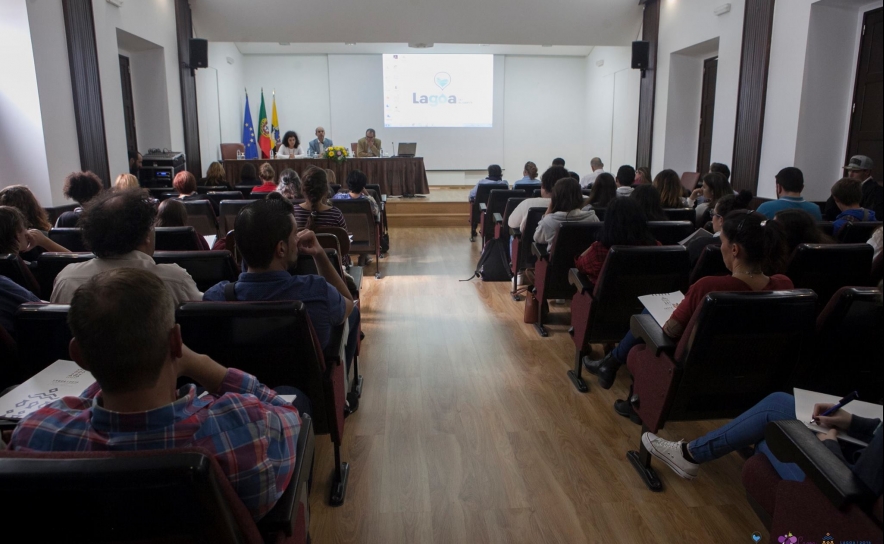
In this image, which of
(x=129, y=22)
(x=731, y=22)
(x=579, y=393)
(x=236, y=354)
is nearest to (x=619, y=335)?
(x=579, y=393)

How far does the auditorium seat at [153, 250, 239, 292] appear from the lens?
8.12 ft

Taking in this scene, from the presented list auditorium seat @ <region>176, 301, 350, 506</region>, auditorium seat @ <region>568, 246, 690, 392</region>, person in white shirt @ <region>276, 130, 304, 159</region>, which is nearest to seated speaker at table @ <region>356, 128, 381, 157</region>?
person in white shirt @ <region>276, 130, 304, 159</region>

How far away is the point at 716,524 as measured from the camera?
203cm

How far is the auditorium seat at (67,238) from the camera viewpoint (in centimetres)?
321

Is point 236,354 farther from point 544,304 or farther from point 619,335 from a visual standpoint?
point 544,304

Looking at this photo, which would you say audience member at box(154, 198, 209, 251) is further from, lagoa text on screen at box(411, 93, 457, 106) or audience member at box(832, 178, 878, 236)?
lagoa text on screen at box(411, 93, 457, 106)

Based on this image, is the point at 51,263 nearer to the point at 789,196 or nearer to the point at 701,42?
the point at 789,196

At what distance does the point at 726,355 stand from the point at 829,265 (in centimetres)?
85

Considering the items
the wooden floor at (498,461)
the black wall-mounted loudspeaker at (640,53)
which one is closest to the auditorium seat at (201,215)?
the wooden floor at (498,461)

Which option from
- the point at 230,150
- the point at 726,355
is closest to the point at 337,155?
the point at 230,150

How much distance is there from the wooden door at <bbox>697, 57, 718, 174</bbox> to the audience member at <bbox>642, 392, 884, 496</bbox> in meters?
6.74

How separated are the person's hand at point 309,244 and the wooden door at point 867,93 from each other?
5.10 m

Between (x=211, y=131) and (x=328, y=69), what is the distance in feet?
11.2

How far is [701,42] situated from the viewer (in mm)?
7484
